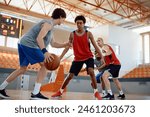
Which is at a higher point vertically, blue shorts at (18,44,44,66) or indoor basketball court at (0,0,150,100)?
indoor basketball court at (0,0,150,100)

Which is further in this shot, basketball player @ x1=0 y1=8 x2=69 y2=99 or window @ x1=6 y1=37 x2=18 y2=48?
window @ x1=6 y1=37 x2=18 y2=48

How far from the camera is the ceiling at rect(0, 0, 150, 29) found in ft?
40.9

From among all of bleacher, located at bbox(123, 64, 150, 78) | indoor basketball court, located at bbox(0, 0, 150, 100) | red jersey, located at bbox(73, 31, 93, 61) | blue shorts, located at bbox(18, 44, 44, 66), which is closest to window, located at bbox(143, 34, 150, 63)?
indoor basketball court, located at bbox(0, 0, 150, 100)

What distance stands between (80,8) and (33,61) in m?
11.3

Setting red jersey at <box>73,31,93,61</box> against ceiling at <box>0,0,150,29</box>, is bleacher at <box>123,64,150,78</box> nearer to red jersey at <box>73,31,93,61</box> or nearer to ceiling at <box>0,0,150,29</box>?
ceiling at <box>0,0,150,29</box>

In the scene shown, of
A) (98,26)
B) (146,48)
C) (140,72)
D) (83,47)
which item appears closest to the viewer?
Result: (83,47)

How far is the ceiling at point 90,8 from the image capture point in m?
12.5

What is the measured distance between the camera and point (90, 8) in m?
13.5

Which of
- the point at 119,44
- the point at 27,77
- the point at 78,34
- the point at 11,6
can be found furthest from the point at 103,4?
the point at 78,34

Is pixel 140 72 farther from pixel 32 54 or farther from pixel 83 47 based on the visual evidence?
pixel 32 54

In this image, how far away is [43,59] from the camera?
9.25 ft

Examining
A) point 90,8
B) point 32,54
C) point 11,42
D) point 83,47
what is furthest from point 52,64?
point 90,8

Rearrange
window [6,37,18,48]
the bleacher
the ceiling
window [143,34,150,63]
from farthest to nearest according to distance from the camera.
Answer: window [143,34,150,63], the bleacher, window [6,37,18,48], the ceiling

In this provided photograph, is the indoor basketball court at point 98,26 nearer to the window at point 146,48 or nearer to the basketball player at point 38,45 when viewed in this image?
the window at point 146,48
